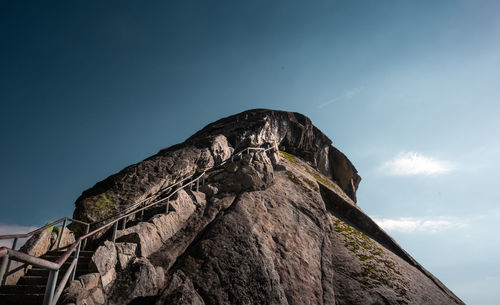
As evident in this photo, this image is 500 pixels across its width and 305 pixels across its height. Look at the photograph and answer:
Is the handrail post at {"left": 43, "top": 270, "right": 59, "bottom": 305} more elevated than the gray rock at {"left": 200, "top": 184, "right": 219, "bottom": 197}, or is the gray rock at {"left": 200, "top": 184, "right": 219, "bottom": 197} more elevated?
the gray rock at {"left": 200, "top": 184, "right": 219, "bottom": 197}

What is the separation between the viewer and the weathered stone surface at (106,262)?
283 inches

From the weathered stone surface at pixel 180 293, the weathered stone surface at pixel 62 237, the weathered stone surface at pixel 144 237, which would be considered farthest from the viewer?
the weathered stone surface at pixel 62 237

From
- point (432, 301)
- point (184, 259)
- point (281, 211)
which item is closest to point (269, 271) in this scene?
point (184, 259)

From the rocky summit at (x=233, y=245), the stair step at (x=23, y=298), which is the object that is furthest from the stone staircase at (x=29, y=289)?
the rocky summit at (x=233, y=245)

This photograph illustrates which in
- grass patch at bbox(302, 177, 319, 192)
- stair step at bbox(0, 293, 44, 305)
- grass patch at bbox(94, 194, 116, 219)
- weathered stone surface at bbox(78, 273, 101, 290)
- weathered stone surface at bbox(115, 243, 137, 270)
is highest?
grass patch at bbox(302, 177, 319, 192)

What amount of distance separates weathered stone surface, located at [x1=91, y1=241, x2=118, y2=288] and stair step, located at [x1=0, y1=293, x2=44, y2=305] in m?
1.29

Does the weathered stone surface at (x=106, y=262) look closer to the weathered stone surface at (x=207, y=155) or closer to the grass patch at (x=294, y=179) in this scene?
the weathered stone surface at (x=207, y=155)

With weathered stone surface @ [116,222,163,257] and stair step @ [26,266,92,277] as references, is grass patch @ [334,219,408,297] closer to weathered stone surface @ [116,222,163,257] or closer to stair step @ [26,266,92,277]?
weathered stone surface @ [116,222,163,257]

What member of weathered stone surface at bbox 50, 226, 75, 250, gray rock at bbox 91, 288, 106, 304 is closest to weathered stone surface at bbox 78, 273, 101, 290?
gray rock at bbox 91, 288, 106, 304

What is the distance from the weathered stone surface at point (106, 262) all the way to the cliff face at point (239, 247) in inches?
1.0

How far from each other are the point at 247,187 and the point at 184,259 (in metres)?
6.00

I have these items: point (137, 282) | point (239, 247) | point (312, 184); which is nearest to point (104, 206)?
point (137, 282)

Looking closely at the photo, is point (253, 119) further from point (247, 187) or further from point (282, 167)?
point (247, 187)

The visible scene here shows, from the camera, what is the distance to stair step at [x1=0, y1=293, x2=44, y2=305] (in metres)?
5.95
